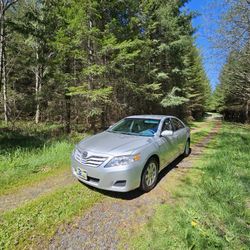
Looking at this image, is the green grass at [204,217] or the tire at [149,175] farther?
the tire at [149,175]

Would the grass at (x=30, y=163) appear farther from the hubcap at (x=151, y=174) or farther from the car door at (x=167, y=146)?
the car door at (x=167, y=146)

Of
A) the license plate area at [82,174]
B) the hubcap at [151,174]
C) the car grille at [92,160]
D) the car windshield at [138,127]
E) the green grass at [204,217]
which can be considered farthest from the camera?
the car windshield at [138,127]

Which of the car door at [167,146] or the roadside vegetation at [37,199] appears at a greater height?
the car door at [167,146]

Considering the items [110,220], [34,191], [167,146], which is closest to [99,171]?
[110,220]

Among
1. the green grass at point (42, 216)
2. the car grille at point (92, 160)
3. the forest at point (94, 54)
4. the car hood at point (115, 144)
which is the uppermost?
the forest at point (94, 54)

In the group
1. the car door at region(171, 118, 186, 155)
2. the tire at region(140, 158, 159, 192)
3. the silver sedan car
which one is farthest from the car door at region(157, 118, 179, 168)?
the tire at region(140, 158, 159, 192)

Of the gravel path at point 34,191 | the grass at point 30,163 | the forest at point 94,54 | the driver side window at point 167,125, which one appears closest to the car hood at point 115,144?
the driver side window at point 167,125

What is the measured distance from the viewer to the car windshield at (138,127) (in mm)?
5192

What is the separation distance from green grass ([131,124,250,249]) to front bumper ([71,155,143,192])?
27.1 inches

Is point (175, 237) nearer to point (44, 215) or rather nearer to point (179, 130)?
point (44, 215)

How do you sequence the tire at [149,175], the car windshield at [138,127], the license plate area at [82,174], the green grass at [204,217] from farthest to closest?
the car windshield at [138,127]
the tire at [149,175]
the license plate area at [82,174]
the green grass at [204,217]

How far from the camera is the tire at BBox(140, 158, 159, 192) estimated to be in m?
4.28

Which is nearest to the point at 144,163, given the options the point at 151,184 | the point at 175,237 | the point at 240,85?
the point at 151,184

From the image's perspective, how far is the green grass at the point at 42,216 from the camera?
2.90 metres
